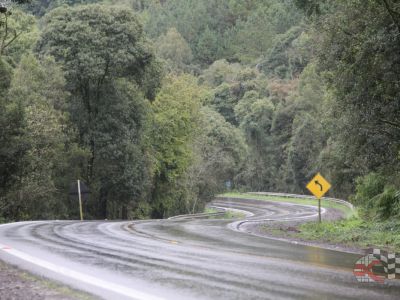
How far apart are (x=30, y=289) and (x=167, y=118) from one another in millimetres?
42165

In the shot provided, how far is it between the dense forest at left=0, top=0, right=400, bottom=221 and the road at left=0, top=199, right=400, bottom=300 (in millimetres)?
6308

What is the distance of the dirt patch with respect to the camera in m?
7.68

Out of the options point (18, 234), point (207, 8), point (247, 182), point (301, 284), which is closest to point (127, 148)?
point (18, 234)

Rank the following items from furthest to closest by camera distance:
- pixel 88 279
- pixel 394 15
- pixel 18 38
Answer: pixel 18 38 < pixel 394 15 < pixel 88 279

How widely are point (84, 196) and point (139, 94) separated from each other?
401 inches

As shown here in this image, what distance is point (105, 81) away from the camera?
4197 centimetres

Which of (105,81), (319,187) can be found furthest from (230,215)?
(319,187)

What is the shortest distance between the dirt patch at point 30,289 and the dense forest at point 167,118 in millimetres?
8624

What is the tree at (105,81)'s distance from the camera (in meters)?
40.1

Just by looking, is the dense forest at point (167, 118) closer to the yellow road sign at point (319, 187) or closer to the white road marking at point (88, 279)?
the yellow road sign at point (319, 187)

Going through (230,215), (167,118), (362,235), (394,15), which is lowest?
(230,215)

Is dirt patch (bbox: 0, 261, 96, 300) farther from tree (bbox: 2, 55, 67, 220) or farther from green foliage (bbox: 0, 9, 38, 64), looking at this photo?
green foliage (bbox: 0, 9, 38, 64)

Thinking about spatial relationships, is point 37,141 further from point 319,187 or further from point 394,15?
point 394,15

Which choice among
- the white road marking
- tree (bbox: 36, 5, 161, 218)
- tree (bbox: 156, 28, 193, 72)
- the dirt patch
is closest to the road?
the white road marking
